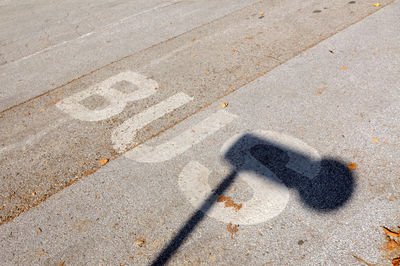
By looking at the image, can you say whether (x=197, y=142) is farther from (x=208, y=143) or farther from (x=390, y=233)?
(x=390, y=233)

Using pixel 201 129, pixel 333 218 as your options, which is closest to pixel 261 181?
pixel 333 218

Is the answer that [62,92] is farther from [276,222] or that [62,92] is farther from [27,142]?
[276,222]

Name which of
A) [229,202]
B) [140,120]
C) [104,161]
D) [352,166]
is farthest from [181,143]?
[352,166]

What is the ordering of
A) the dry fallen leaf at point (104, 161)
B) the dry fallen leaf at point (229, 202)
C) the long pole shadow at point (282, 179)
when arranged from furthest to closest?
the dry fallen leaf at point (104, 161)
the dry fallen leaf at point (229, 202)
the long pole shadow at point (282, 179)

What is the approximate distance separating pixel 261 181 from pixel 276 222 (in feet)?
1.92

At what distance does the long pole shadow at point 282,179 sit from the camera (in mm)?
3615

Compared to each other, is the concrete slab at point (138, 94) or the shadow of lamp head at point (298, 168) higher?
the concrete slab at point (138, 94)

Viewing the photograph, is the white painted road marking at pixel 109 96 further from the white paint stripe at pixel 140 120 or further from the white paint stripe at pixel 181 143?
the white paint stripe at pixel 181 143

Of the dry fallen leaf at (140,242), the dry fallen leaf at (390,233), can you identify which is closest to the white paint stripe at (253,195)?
the dry fallen leaf at (140,242)

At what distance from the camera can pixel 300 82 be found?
5.72 m

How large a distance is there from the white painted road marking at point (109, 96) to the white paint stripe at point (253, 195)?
1859mm

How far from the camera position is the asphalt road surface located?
3469 mm

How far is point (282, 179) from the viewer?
13.2 feet

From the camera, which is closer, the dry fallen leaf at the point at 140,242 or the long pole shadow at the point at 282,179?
the dry fallen leaf at the point at 140,242
